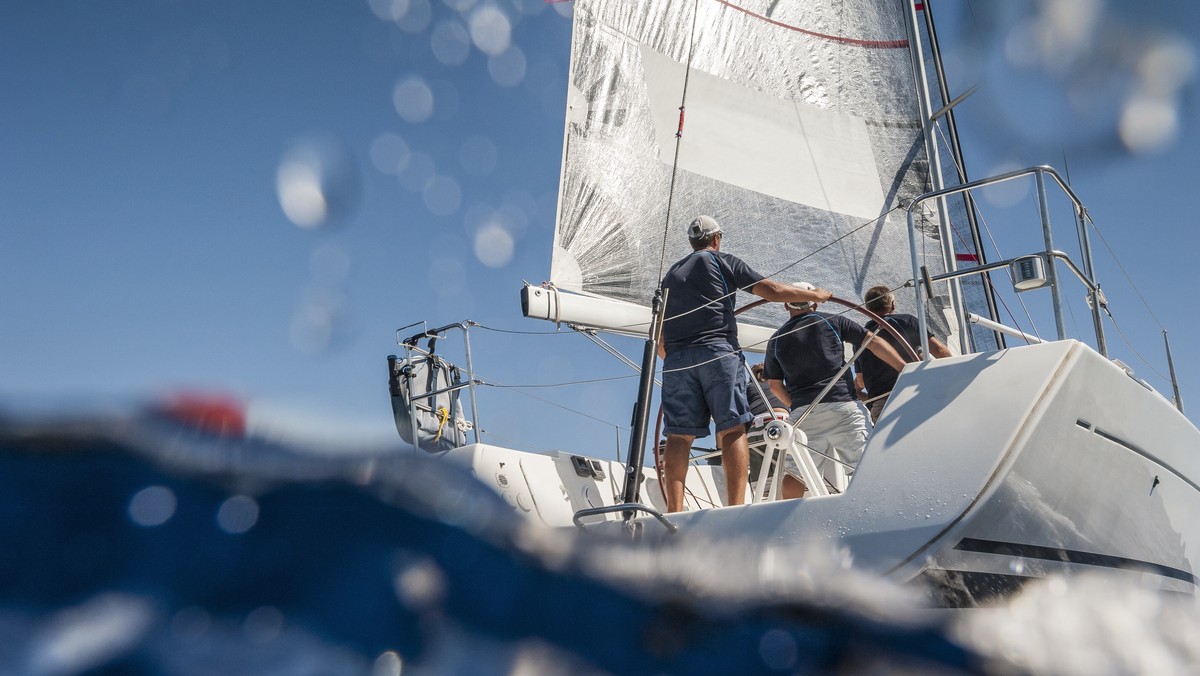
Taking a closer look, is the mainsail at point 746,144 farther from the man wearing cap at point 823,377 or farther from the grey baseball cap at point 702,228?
the grey baseball cap at point 702,228

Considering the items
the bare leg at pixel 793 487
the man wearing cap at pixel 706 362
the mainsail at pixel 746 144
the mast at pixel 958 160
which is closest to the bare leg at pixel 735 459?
the man wearing cap at pixel 706 362

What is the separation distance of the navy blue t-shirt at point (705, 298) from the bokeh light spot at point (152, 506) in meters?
2.36

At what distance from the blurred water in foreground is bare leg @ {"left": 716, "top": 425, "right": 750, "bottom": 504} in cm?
193

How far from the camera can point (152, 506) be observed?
0.39 meters

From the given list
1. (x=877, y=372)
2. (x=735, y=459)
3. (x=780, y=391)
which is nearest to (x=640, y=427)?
(x=735, y=459)

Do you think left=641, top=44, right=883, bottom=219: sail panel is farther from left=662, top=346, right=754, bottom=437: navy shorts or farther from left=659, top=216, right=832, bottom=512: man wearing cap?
left=662, top=346, right=754, bottom=437: navy shorts

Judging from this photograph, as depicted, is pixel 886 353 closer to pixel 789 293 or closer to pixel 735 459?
pixel 789 293

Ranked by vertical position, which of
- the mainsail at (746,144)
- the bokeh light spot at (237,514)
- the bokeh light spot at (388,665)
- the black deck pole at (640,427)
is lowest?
the black deck pole at (640,427)

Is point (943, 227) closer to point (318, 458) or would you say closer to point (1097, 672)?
point (1097, 672)

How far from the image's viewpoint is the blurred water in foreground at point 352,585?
1.19 ft

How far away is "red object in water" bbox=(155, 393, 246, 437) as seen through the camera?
41 centimetres

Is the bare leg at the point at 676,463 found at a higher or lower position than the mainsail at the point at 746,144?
lower

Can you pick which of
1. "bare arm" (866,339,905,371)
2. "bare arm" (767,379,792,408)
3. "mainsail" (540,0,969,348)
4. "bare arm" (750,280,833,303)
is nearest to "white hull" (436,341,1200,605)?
"bare arm" (750,280,833,303)

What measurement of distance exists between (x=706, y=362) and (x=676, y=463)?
0.34 meters
